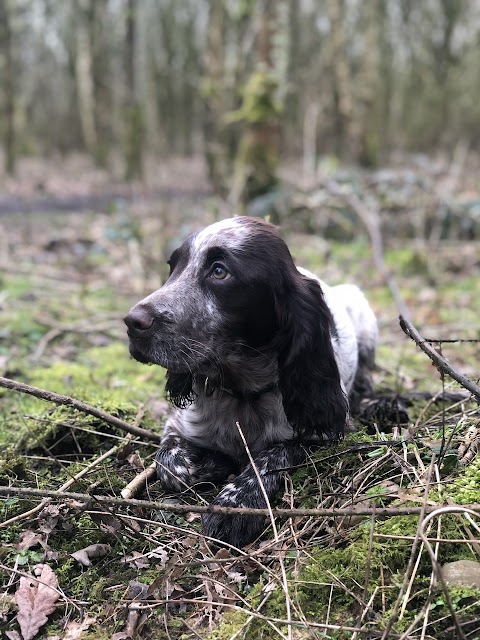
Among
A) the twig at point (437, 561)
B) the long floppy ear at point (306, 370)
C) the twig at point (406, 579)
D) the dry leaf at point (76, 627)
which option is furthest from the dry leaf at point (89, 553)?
the twig at point (437, 561)

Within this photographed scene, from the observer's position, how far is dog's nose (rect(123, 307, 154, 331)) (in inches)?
123

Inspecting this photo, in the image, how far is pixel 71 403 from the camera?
3.24 meters

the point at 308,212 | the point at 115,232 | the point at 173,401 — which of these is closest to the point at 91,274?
the point at 115,232

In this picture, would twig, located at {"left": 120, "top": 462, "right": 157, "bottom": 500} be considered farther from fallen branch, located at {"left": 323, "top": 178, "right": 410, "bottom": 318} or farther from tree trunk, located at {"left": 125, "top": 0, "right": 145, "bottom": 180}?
tree trunk, located at {"left": 125, "top": 0, "right": 145, "bottom": 180}

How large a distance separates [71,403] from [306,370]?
1.21 metres

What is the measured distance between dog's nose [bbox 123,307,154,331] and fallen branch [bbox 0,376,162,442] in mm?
513

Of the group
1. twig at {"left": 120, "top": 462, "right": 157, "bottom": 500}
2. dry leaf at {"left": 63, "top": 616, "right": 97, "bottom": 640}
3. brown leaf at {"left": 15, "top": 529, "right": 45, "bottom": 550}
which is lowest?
dry leaf at {"left": 63, "top": 616, "right": 97, "bottom": 640}

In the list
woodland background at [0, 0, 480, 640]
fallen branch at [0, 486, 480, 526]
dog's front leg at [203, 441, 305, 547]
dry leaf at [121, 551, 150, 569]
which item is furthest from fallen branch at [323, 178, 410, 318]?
dry leaf at [121, 551, 150, 569]

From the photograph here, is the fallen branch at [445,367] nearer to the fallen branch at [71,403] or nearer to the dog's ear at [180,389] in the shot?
the dog's ear at [180,389]

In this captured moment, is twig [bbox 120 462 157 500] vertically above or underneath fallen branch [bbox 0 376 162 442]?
underneath

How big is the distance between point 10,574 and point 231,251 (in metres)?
1.81

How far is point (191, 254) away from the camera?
138 inches

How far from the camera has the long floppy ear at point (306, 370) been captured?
3.30m

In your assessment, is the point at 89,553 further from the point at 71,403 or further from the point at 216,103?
the point at 216,103
